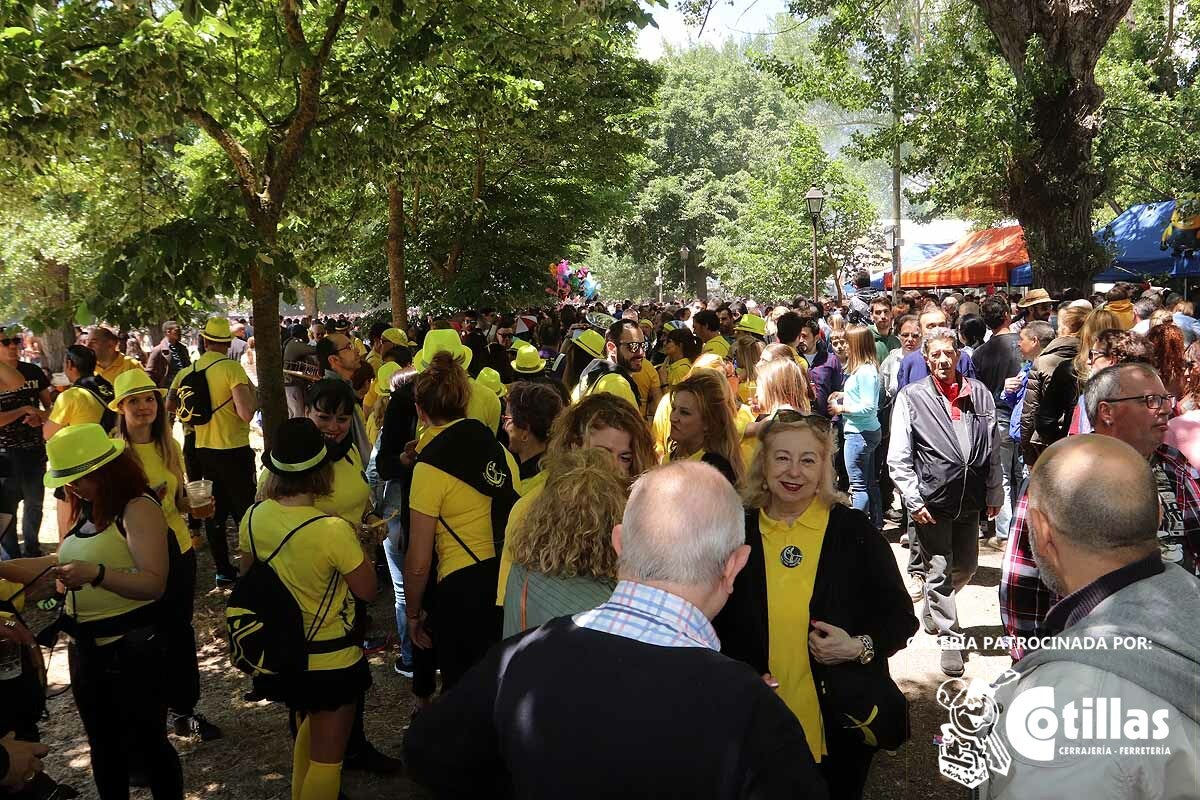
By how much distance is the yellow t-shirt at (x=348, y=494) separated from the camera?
4.46m

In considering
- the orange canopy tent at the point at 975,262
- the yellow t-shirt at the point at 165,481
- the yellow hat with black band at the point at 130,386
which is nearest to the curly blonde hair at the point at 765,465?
the yellow t-shirt at the point at 165,481

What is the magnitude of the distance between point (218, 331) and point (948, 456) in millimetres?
5444

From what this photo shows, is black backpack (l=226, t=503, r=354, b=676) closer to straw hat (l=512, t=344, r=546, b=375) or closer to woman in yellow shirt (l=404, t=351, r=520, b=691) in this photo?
woman in yellow shirt (l=404, t=351, r=520, b=691)

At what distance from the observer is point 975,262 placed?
2144 centimetres

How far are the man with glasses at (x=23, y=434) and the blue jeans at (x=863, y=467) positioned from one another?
6805mm

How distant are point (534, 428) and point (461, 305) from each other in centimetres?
1274

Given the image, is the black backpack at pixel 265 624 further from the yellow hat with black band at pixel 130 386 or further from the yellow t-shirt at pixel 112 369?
the yellow t-shirt at pixel 112 369

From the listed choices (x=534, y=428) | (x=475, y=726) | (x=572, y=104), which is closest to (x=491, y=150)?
(x=572, y=104)

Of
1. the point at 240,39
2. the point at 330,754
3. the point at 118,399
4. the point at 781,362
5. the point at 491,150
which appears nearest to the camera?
the point at 330,754

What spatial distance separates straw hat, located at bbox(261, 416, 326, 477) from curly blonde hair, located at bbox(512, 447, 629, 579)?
3.52ft

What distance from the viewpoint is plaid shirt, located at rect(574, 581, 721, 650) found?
5.32 feet

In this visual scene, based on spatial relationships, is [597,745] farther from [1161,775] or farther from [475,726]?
[1161,775]

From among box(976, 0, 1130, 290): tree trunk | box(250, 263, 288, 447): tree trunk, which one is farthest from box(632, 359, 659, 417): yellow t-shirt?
box(976, 0, 1130, 290): tree trunk

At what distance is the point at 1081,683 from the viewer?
1.71m
